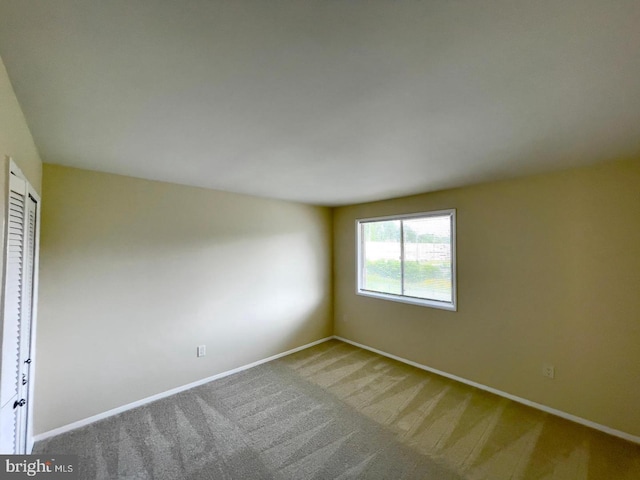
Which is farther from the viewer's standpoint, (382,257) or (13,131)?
(382,257)

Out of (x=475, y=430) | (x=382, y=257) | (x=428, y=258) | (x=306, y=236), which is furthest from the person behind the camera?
(x=306, y=236)

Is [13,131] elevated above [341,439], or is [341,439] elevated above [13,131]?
[13,131]

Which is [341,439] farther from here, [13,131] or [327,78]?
[13,131]

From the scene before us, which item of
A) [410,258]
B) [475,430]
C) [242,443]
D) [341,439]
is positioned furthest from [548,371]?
[242,443]

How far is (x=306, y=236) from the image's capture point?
14.2 feet

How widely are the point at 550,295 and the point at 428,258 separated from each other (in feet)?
4.29

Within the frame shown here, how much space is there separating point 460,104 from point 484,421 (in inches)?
107

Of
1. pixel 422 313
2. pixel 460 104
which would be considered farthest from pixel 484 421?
pixel 460 104

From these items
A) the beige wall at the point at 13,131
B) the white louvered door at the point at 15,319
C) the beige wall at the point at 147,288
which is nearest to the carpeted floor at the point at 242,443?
the beige wall at the point at 147,288

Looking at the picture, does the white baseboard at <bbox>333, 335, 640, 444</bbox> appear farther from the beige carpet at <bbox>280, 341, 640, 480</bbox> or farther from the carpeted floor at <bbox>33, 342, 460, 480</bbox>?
the carpeted floor at <bbox>33, 342, 460, 480</bbox>

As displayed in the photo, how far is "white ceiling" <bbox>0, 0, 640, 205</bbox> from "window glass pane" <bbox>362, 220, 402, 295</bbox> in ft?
6.41

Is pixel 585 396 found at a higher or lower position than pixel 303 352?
higher

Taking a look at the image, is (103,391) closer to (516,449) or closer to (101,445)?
(101,445)

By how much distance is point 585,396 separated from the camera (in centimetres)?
237
